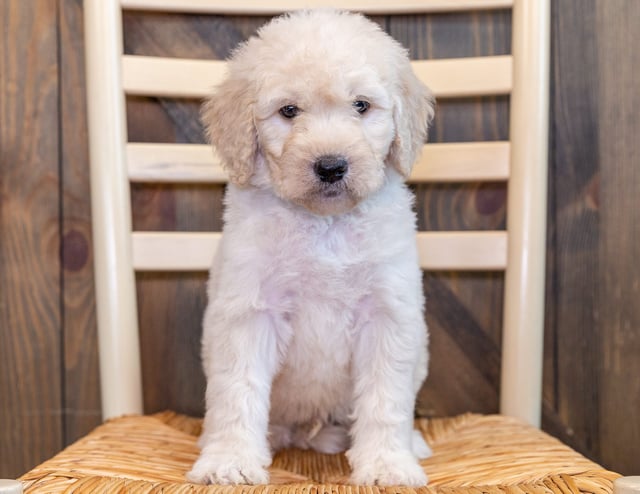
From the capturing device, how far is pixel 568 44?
5.99ft

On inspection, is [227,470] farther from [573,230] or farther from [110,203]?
[573,230]

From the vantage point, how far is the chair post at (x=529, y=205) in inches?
63.5

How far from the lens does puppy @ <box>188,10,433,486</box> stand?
126 cm

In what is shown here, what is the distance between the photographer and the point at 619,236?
6.03ft

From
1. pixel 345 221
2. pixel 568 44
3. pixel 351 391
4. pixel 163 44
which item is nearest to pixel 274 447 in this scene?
pixel 351 391

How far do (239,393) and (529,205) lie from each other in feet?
2.38

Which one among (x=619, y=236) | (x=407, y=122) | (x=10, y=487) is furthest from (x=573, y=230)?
(x=10, y=487)

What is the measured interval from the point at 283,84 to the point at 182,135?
0.65 metres

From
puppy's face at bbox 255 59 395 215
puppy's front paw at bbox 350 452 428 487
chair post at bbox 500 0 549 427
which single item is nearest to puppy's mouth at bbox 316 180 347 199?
puppy's face at bbox 255 59 395 215

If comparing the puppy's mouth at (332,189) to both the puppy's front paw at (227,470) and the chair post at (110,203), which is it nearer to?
the puppy's front paw at (227,470)

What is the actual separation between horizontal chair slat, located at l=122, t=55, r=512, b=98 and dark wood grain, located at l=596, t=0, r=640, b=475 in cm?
32

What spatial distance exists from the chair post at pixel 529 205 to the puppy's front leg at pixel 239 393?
55 centimetres

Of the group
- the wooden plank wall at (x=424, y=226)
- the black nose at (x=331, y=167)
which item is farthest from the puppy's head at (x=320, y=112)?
the wooden plank wall at (x=424, y=226)

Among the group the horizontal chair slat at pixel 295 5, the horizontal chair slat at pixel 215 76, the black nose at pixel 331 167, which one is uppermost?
the horizontal chair slat at pixel 295 5
